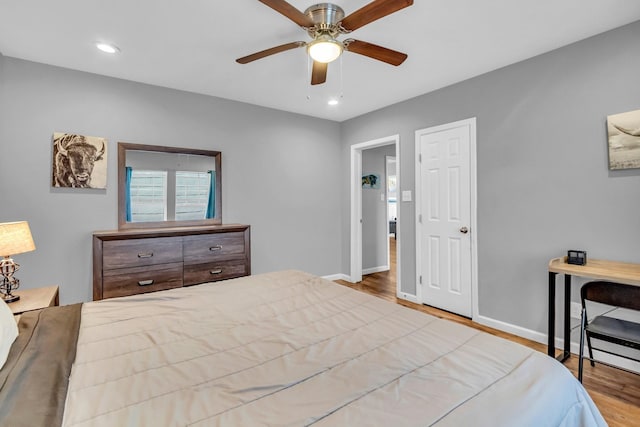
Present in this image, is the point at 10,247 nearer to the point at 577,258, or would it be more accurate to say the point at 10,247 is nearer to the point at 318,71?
the point at 318,71

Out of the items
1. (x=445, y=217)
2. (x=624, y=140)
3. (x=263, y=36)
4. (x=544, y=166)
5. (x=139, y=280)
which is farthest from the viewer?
(x=445, y=217)

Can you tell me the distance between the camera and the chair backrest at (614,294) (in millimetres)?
1844

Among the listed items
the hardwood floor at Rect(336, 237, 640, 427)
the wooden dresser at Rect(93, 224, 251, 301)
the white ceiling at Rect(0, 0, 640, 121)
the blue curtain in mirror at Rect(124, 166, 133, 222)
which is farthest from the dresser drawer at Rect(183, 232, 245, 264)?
the hardwood floor at Rect(336, 237, 640, 427)

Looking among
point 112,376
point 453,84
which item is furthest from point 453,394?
point 453,84

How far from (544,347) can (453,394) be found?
2.33 meters

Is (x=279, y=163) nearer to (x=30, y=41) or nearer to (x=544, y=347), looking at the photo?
(x=30, y=41)

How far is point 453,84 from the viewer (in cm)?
320

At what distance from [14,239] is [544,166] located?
3.96 meters

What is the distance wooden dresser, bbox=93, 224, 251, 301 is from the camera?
258 centimetres

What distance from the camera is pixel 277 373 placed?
986 millimetres

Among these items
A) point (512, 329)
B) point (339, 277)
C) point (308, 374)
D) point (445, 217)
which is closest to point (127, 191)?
point (308, 374)

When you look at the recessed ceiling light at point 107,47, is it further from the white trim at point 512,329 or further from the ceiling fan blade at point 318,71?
the white trim at point 512,329

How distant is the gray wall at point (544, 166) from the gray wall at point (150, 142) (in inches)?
75.8

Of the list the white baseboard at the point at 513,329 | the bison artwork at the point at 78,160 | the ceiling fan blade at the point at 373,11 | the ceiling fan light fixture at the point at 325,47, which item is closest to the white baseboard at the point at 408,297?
the white baseboard at the point at 513,329
